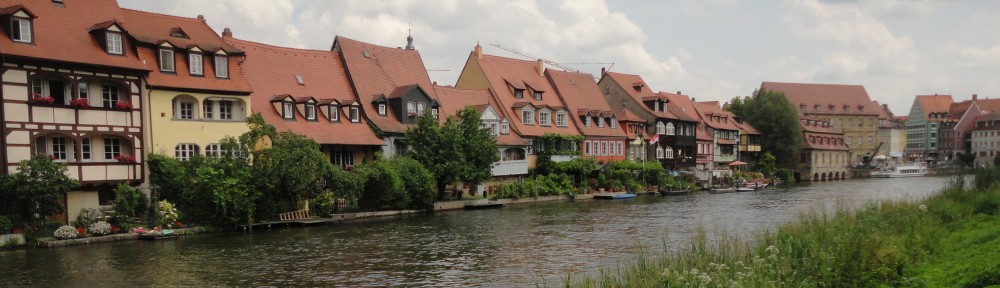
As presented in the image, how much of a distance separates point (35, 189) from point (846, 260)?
25.4 meters

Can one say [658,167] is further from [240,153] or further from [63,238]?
[63,238]

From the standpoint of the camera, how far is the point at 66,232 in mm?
25906

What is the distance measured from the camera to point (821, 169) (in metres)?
90.2

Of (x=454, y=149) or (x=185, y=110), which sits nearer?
(x=185, y=110)

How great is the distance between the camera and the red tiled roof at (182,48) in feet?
105

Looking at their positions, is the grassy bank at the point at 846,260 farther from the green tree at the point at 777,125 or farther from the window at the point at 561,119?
the green tree at the point at 777,125

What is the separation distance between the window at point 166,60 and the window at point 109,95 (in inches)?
101

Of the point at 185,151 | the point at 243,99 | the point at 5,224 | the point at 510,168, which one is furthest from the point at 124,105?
the point at 510,168

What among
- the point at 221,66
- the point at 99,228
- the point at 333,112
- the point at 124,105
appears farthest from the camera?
the point at 333,112

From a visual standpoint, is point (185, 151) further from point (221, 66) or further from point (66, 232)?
point (66, 232)

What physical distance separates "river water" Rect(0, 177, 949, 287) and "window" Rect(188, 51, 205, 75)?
8424 millimetres

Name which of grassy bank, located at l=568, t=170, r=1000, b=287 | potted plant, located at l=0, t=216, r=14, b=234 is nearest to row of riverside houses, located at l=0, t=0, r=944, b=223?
potted plant, located at l=0, t=216, r=14, b=234

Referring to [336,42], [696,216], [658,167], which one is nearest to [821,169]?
[658,167]

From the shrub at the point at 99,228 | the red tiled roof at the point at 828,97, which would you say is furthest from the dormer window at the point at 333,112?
the red tiled roof at the point at 828,97
